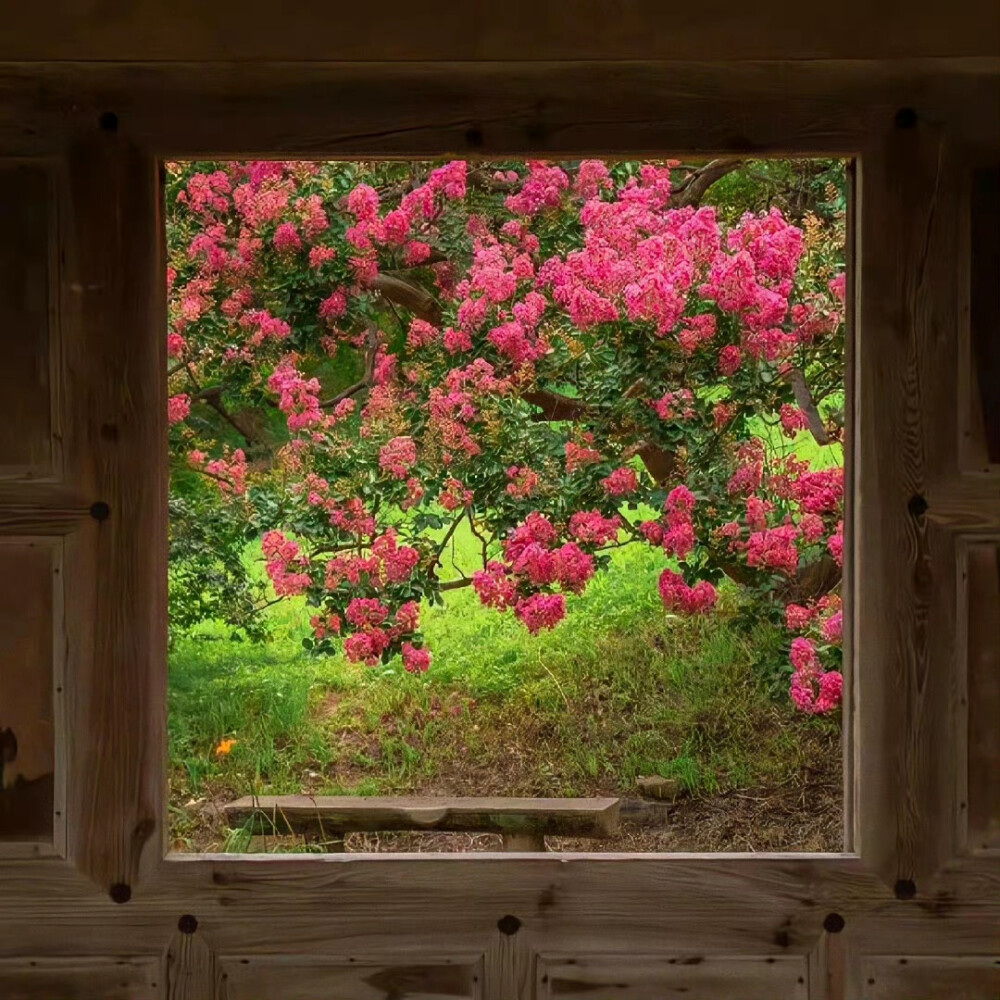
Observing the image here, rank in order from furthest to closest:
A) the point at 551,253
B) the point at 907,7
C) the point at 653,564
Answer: the point at 653,564 → the point at 551,253 → the point at 907,7

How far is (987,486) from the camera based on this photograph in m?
2.24

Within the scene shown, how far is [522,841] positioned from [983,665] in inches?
86.5

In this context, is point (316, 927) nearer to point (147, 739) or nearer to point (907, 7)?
point (147, 739)

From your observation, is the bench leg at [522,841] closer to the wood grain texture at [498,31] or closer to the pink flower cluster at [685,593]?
the pink flower cluster at [685,593]

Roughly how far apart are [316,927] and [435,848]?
2.79 meters

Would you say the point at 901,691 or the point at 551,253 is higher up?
the point at 551,253

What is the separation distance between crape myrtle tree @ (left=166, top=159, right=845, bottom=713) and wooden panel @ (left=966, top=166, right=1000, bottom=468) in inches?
65.0

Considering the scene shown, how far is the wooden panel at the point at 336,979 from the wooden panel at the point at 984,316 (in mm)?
1187

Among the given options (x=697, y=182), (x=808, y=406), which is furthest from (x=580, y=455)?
(x=697, y=182)

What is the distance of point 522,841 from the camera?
4188 mm

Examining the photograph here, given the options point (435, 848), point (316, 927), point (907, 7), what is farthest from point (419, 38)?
point (435, 848)

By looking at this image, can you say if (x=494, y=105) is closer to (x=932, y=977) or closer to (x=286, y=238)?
(x=932, y=977)

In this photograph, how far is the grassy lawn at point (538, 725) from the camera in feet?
16.2

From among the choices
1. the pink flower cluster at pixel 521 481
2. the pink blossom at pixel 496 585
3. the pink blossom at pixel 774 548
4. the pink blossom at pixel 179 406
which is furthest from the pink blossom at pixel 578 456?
the pink blossom at pixel 179 406
